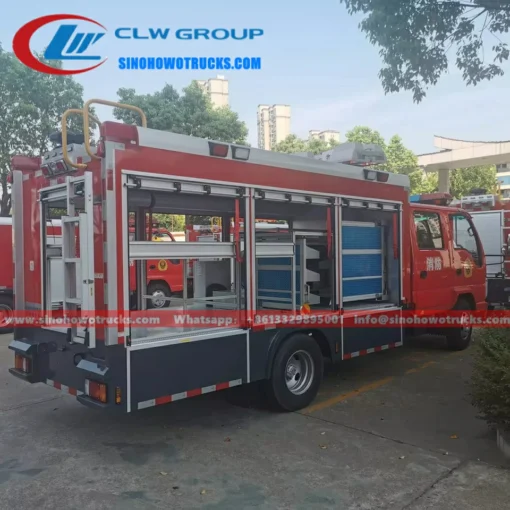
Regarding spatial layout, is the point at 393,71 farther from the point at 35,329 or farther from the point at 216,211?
the point at 35,329

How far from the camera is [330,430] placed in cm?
484

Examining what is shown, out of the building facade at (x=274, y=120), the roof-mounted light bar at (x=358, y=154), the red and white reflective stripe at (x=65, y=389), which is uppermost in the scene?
the building facade at (x=274, y=120)

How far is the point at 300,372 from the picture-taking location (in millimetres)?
5570

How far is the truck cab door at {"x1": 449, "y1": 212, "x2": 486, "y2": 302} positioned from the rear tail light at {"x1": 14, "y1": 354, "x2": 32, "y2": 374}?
5935mm

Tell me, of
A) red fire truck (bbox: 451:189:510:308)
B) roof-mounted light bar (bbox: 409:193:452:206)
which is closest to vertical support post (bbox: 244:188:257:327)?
roof-mounted light bar (bbox: 409:193:452:206)

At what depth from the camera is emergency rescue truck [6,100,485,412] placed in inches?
154

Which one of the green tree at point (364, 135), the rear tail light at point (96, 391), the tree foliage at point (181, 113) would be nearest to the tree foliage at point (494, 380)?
the rear tail light at point (96, 391)

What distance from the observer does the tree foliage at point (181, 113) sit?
17.5 m

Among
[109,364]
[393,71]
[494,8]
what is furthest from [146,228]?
[494,8]

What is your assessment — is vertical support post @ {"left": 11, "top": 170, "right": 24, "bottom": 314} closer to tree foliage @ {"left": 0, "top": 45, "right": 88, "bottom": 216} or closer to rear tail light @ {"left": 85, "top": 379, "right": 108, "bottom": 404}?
rear tail light @ {"left": 85, "top": 379, "right": 108, "bottom": 404}

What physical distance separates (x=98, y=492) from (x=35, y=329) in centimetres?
184

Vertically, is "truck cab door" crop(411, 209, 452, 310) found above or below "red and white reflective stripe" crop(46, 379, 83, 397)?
above

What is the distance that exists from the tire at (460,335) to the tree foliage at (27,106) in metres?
13.0

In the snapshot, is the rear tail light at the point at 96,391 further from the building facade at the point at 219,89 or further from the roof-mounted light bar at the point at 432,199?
the building facade at the point at 219,89
